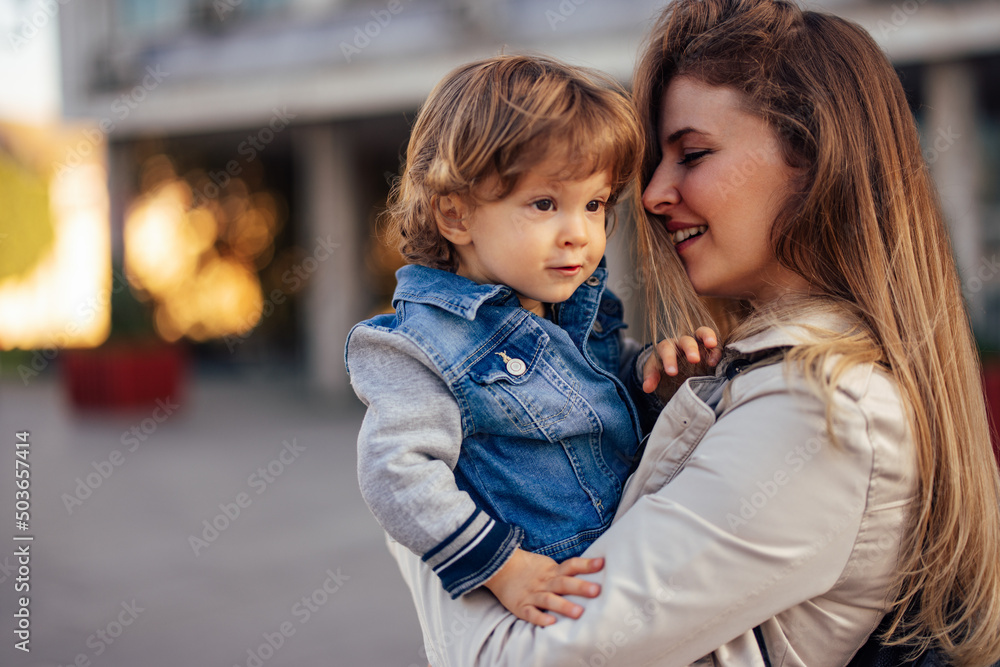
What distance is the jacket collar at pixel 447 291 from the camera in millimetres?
1354

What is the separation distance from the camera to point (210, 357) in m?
15.6

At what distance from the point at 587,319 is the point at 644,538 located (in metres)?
0.52

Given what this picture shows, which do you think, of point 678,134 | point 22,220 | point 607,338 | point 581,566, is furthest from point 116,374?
point 581,566

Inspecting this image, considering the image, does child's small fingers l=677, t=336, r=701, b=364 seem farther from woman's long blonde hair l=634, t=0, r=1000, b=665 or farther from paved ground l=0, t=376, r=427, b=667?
paved ground l=0, t=376, r=427, b=667

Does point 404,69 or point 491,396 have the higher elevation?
point 404,69

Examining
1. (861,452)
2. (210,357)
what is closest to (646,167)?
(861,452)

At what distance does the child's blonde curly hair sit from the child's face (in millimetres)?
25

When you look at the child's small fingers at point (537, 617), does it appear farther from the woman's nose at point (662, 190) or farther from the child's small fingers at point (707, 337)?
the woman's nose at point (662, 190)

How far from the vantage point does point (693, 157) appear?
1.46 m

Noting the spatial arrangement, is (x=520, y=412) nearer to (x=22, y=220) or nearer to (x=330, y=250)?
(x=330, y=250)

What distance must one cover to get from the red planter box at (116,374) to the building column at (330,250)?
204 cm

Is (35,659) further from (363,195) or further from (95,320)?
(363,195)

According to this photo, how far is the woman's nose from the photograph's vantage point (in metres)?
1.49

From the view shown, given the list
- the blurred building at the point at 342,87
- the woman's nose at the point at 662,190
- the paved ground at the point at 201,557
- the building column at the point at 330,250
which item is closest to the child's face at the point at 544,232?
the woman's nose at the point at 662,190
